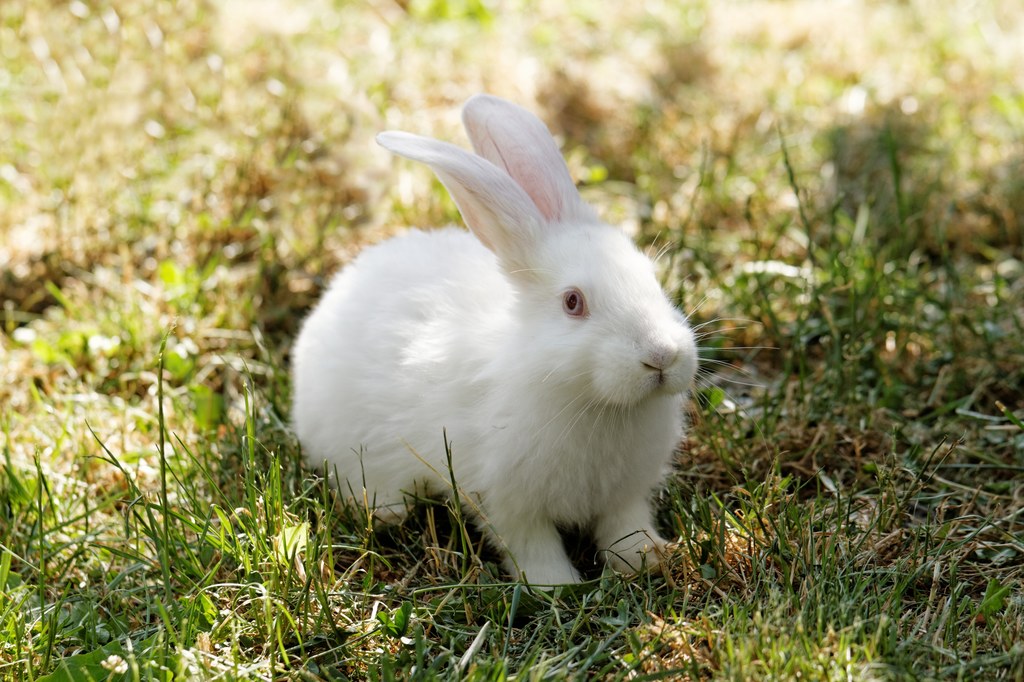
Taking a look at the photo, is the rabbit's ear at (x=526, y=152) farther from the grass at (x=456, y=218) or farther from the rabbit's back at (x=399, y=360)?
the grass at (x=456, y=218)

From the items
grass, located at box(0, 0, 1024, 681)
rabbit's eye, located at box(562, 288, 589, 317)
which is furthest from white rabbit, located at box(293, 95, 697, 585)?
grass, located at box(0, 0, 1024, 681)

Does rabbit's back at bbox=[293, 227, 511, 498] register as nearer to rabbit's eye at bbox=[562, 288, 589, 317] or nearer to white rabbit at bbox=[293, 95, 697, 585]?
white rabbit at bbox=[293, 95, 697, 585]

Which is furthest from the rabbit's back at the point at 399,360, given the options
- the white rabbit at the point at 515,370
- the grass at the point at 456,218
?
the grass at the point at 456,218

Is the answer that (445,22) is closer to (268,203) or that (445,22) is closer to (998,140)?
(268,203)

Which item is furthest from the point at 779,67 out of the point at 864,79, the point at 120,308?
the point at 120,308

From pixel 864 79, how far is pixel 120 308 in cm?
393

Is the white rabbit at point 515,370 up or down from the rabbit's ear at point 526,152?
down

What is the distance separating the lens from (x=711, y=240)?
4.58 meters

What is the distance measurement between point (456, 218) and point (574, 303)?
1.76 metres

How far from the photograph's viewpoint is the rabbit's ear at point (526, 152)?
3164mm

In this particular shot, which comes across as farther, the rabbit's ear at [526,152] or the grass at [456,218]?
the rabbit's ear at [526,152]

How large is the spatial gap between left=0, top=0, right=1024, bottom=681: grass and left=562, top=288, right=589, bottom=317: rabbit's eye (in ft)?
1.94

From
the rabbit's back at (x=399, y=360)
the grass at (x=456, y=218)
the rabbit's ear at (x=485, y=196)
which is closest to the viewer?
the grass at (x=456, y=218)

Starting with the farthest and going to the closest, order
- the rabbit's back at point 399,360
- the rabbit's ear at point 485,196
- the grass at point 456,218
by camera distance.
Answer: the rabbit's back at point 399,360, the rabbit's ear at point 485,196, the grass at point 456,218
